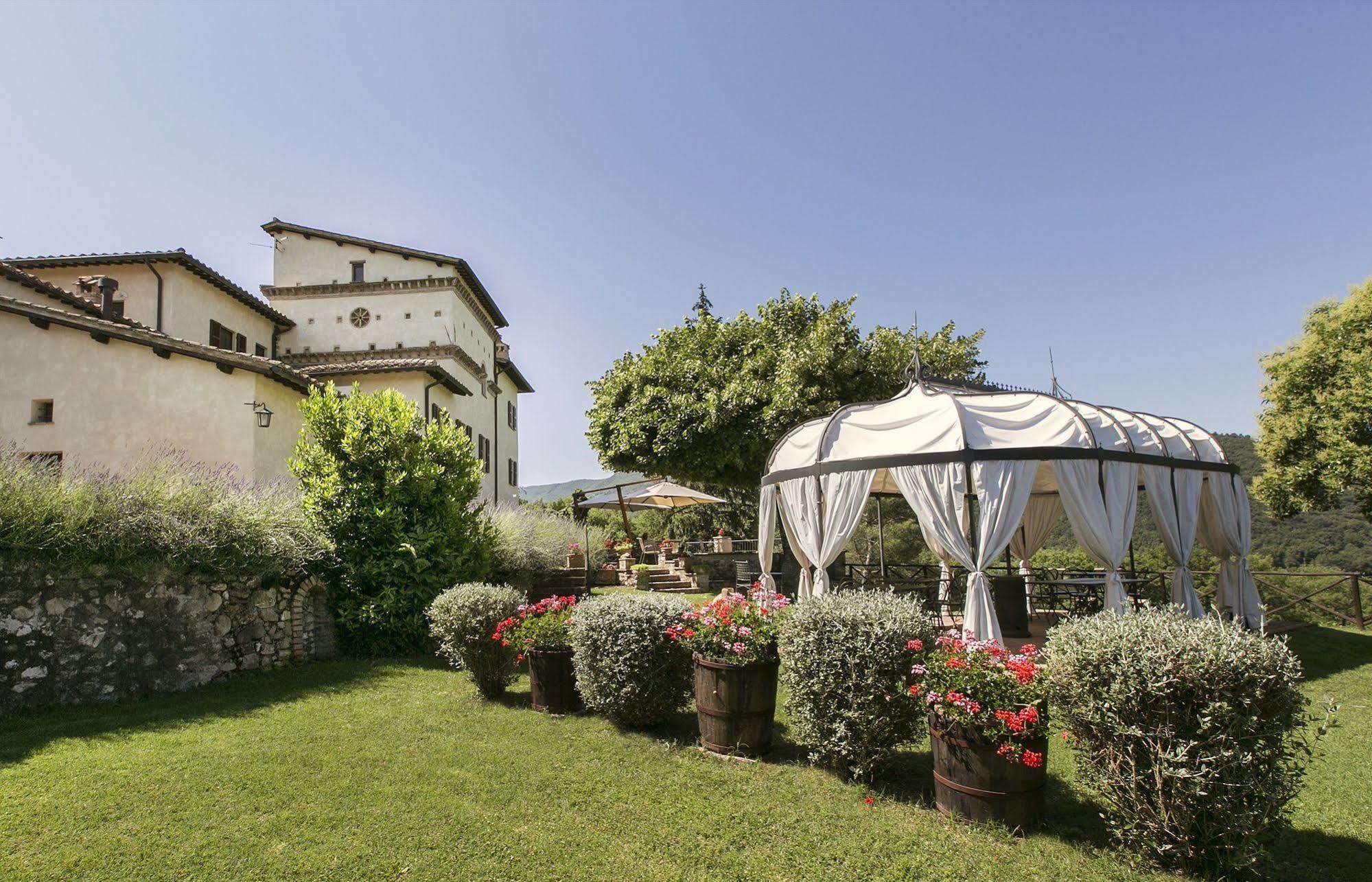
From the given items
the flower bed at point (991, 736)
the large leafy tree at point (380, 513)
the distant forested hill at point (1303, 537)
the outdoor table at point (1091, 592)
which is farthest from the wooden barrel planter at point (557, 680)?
the distant forested hill at point (1303, 537)

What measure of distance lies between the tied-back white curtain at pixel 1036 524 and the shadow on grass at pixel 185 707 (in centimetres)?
1184

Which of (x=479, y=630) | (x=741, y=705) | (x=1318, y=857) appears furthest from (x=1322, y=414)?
(x=479, y=630)

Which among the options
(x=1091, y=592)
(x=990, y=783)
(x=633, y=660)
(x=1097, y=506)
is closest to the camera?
(x=990, y=783)

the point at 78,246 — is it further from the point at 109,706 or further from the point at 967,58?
the point at 967,58

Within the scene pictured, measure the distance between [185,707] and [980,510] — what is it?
912 centimetres

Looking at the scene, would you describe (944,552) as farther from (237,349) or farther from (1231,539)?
(237,349)

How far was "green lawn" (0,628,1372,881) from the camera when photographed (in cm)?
374

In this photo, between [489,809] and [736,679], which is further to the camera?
→ [736,679]

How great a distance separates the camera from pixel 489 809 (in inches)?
177

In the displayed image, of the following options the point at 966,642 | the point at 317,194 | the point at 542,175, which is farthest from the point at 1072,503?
the point at 317,194

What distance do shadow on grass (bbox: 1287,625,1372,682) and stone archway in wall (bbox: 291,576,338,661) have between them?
43.2 ft

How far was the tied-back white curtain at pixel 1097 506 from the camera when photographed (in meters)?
8.31

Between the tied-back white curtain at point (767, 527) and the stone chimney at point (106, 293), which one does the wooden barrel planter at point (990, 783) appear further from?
the stone chimney at point (106, 293)

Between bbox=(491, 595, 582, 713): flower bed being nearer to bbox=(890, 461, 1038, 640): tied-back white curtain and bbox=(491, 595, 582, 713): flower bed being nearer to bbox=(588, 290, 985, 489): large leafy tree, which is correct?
bbox=(890, 461, 1038, 640): tied-back white curtain
